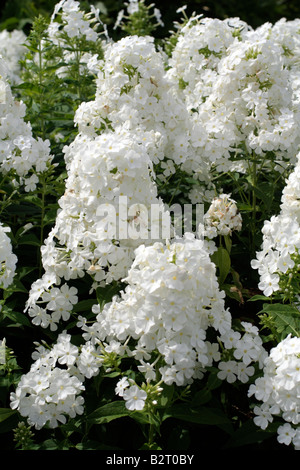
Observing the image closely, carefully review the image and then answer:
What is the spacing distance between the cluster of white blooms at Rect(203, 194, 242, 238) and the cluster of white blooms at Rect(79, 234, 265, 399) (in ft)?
1.67

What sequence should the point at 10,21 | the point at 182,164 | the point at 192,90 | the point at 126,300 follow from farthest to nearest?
the point at 10,21 < the point at 192,90 < the point at 182,164 < the point at 126,300

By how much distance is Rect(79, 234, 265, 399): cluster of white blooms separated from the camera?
81.2 inches

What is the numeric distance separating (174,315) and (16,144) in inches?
48.0

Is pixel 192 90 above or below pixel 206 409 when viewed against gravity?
above

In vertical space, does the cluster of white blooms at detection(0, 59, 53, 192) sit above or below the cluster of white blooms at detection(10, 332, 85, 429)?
above

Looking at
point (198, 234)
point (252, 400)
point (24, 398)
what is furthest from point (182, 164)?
point (24, 398)

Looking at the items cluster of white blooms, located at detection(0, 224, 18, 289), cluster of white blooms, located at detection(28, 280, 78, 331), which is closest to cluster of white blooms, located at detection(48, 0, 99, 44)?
cluster of white blooms, located at detection(0, 224, 18, 289)

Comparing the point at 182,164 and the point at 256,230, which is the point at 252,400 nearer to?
the point at 256,230

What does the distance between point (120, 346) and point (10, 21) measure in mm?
6931

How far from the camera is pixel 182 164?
318 centimetres

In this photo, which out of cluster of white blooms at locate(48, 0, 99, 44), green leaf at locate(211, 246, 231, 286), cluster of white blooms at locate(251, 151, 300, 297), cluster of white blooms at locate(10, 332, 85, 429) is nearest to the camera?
cluster of white blooms at locate(10, 332, 85, 429)

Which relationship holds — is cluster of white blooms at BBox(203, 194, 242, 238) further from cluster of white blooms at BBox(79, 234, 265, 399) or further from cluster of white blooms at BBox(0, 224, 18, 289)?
cluster of white blooms at BBox(0, 224, 18, 289)

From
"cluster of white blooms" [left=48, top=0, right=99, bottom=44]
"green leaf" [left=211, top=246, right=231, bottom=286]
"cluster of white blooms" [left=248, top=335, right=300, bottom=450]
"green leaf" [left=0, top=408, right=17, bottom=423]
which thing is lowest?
"green leaf" [left=0, top=408, right=17, bottom=423]

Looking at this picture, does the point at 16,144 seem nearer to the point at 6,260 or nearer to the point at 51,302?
the point at 6,260
